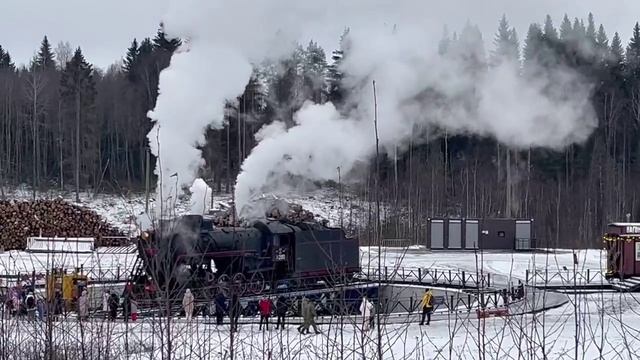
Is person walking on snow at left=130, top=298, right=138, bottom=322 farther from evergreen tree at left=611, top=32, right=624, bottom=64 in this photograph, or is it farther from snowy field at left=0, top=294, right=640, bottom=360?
evergreen tree at left=611, top=32, right=624, bottom=64

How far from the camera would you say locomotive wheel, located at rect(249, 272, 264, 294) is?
3025 centimetres

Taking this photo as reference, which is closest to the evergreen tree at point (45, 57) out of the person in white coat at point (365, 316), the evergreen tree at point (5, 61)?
the evergreen tree at point (5, 61)

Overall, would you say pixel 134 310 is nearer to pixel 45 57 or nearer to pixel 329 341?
pixel 329 341

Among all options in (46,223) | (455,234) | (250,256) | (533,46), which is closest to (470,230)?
(455,234)

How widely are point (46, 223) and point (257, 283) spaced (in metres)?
25.3

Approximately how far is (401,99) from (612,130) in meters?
28.9

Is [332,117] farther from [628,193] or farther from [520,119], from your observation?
[628,193]

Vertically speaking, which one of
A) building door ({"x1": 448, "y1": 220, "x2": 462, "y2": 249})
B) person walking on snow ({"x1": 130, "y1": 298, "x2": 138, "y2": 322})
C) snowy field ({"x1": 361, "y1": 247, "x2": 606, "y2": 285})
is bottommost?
snowy field ({"x1": 361, "y1": 247, "x2": 606, "y2": 285})

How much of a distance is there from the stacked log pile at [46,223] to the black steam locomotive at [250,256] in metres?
18.6

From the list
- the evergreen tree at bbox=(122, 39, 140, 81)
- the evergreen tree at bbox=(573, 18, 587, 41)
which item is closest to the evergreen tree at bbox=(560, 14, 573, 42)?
the evergreen tree at bbox=(573, 18, 587, 41)

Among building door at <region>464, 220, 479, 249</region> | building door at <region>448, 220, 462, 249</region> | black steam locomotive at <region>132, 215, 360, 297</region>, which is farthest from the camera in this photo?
building door at <region>448, 220, 462, 249</region>

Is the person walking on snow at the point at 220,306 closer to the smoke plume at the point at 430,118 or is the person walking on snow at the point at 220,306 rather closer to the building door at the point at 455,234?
the smoke plume at the point at 430,118

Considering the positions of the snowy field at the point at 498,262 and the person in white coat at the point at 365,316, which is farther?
the snowy field at the point at 498,262

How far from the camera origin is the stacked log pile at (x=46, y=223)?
165 feet
